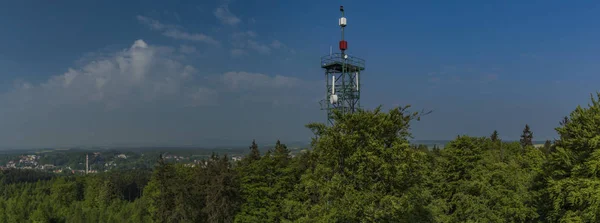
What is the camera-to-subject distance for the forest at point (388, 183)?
16.2 meters

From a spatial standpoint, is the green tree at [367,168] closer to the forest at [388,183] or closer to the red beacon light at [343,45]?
the forest at [388,183]

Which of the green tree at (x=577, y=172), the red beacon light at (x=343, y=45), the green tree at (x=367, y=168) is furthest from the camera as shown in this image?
the red beacon light at (x=343, y=45)

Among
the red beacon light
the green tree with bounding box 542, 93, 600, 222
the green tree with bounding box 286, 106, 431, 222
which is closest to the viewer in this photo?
the green tree with bounding box 286, 106, 431, 222

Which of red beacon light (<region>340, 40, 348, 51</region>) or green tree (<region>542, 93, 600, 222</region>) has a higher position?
red beacon light (<region>340, 40, 348, 51</region>)

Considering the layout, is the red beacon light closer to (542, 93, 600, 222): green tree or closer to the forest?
the forest

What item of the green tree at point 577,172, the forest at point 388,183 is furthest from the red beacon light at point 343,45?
the green tree at point 577,172

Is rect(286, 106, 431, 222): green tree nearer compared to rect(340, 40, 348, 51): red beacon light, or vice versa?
rect(286, 106, 431, 222): green tree

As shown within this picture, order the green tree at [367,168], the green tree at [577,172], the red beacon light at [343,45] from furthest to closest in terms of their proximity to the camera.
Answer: the red beacon light at [343,45], the green tree at [577,172], the green tree at [367,168]

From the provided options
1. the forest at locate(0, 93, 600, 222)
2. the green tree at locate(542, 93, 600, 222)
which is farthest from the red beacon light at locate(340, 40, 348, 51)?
the green tree at locate(542, 93, 600, 222)

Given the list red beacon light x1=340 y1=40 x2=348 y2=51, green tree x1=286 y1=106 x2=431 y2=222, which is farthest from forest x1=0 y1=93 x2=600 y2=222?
A: red beacon light x1=340 y1=40 x2=348 y2=51

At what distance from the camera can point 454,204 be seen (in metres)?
28.9

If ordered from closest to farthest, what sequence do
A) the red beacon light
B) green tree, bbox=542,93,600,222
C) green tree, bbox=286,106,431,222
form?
green tree, bbox=286,106,431,222 < green tree, bbox=542,93,600,222 < the red beacon light

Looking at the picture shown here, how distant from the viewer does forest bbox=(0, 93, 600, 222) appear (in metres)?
16.2

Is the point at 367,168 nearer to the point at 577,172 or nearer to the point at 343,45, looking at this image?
the point at 577,172
